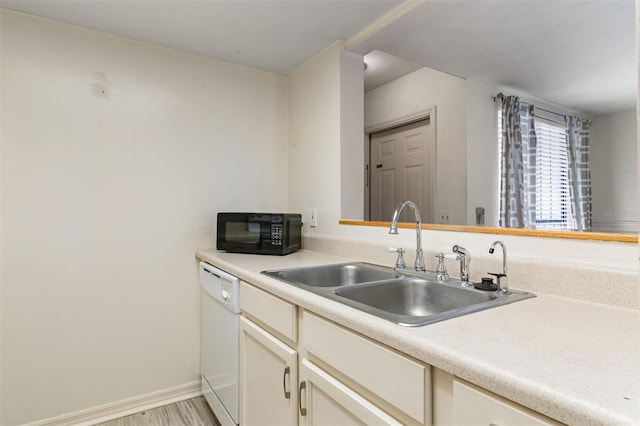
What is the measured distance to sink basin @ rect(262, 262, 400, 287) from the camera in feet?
5.00

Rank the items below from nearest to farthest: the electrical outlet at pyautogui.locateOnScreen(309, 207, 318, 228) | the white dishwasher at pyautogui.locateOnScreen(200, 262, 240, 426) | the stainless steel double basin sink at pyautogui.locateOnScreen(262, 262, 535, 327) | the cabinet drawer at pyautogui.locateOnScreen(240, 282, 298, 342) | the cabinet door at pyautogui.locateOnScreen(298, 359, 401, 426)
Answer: the cabinet door at pyautogui.locateOnScreen(298, 359, 401, 426) < the stainless steel double basin sink at pyautogui.locateOnScreen(262, 262, 535, 327) < the cabinet drawer at pyautogui.locateOnScreen(240, 282, 298, 342) < the white dishwasher at pyautogui.locateOnScreen(200, 262, 240, 426) < the electrical outlet at pyautogui.locateOnScreen(309, 207, 318, 228)

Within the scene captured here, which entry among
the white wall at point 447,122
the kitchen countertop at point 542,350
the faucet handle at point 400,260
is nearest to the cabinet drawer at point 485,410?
the kitchen countertop at point 542,350

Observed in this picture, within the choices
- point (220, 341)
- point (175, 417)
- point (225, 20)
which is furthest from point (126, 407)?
point (225, 20)

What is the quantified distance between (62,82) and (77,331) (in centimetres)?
132

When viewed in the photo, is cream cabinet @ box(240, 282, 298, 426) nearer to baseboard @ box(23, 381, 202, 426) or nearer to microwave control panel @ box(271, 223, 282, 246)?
microwave control panel @ box(271, 223, 282, 246)

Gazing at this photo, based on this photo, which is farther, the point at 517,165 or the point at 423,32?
the point at 517,165

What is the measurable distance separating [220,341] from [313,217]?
0.92 m

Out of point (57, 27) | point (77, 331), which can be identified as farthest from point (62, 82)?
point (77, 331)

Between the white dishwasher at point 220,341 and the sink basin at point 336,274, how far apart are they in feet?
0.89

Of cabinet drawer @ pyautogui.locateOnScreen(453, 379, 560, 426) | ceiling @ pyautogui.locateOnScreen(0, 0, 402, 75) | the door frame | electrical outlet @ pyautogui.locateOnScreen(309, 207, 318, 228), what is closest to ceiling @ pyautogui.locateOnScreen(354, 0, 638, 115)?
ceiling @ pyautogui.locateOnScreen(0, 0, 402, 75)

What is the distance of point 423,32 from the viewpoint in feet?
6.46

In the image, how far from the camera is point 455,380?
2.13ft

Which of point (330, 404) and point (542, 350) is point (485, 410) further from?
point (330, 404)

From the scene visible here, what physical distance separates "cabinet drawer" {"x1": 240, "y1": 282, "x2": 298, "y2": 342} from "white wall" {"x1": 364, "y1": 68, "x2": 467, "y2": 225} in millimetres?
1801
